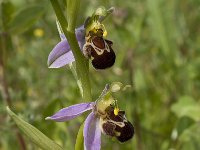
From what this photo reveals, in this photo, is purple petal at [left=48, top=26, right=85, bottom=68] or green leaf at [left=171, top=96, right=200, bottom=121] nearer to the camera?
purple petal at [left=48, top=26, right=85, bottom=68]

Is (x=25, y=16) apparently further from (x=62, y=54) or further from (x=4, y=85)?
(x=62, y=54)

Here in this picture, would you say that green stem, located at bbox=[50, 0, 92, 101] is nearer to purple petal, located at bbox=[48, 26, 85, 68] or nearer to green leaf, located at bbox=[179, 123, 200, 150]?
purple petal, located at bbox=[48, 26, 85, 68]

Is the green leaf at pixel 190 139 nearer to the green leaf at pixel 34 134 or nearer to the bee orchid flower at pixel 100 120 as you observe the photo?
the bee orchid flower at pixel 100 120

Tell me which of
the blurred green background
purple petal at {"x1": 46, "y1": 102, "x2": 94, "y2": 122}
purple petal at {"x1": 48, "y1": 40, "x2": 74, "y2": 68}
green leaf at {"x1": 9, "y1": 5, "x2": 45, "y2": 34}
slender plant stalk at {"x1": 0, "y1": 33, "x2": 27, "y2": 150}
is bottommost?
the blurred green background

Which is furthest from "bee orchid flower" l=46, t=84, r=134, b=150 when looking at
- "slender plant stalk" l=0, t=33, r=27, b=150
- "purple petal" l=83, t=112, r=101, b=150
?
"slender plant stalk" l=0, t=33, r=27, b=150

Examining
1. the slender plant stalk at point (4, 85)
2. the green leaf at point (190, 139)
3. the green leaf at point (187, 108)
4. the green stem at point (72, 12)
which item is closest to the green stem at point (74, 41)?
the green stem at point (72, 12)

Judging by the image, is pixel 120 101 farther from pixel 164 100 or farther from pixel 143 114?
pixel 164 100

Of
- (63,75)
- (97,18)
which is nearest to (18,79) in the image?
(63,75)

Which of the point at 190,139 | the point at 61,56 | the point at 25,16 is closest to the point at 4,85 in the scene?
the point at 25,16
